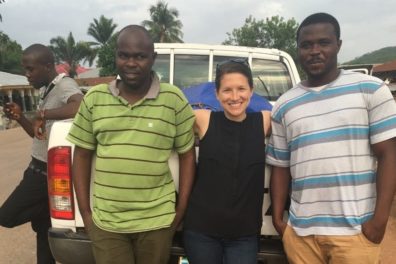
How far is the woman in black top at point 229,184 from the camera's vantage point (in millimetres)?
2225

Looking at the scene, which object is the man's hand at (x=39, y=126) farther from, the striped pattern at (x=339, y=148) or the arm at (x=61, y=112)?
the striped pattern at (x=339, y=148)

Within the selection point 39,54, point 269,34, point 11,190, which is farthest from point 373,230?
point 269,34

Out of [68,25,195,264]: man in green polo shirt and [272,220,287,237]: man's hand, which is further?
[272,220,287,237]: man's hand

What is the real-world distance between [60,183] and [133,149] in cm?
60

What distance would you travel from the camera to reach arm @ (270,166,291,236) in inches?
91.1

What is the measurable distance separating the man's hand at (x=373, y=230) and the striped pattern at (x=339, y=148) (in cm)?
3

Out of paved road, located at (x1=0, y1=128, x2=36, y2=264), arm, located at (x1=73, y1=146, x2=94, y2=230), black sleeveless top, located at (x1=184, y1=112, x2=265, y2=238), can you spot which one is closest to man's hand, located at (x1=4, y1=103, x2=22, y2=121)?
arm, located at (x1=73, y1=146, x2=94, y2=230)

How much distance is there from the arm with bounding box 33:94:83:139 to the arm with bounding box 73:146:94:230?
2.20 feet

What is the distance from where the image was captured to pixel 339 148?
6.70ft

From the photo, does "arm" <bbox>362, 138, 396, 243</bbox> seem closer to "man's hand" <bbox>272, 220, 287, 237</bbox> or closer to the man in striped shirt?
the man in striped shirt

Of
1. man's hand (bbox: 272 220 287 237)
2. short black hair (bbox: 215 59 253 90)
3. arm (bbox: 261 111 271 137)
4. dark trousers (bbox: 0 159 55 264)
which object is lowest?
dark trousers (bbox: 0 159 55 264)

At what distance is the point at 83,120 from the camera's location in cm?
224

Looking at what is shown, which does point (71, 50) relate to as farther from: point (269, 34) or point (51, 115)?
point (51, 115)

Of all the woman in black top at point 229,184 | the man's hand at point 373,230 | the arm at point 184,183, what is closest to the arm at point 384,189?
the man's hand at point 373,230
